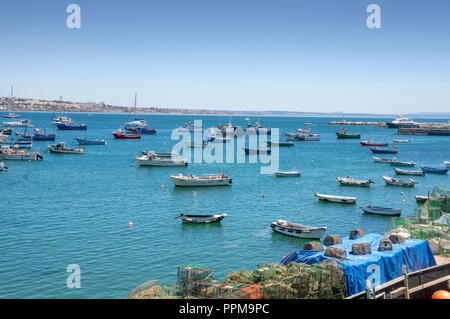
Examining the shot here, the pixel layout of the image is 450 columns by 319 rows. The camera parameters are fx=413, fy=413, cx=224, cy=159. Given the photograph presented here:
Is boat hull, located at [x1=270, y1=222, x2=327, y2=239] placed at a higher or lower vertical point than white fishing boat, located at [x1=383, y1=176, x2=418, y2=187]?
lower

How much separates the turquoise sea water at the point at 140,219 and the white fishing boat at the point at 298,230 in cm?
45

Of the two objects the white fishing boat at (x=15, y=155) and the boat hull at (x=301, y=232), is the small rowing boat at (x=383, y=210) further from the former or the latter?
the white fishing boat at (x=15, y=155)

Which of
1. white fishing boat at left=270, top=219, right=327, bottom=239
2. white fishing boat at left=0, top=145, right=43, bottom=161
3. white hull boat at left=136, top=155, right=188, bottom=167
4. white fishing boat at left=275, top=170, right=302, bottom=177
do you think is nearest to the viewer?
white fishing boat at left=270, top=219, right=327, bottom=239

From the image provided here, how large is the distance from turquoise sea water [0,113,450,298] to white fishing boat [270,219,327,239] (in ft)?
1.48

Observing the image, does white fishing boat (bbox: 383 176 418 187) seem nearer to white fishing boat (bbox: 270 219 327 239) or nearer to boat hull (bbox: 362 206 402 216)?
boat hull (bbox: 362 206 402 216)

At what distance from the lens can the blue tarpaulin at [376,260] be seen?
1769 cm

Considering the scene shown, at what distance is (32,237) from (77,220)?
508 centimetres

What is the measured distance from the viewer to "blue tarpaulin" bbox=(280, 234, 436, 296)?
17.7m

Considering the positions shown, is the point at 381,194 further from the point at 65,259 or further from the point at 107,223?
the point at 65,259

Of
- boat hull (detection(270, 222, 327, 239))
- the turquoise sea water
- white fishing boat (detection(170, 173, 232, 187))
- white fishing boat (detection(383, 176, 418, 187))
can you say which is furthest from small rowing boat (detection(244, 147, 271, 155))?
boat hull (detection(270, 222, 327, 239))

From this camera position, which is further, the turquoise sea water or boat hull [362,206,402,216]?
boat hull [362,206,402,216]

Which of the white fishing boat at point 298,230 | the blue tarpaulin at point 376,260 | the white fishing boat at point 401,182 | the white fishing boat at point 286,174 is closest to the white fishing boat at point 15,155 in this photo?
the white fishing boat at point 286,174

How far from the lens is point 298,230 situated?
31.0 meters
